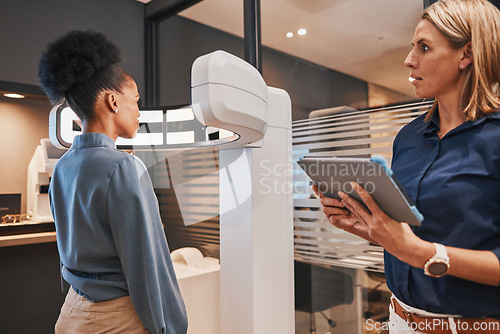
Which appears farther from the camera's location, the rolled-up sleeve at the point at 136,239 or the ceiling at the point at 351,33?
the ceiling at the point at 351,33

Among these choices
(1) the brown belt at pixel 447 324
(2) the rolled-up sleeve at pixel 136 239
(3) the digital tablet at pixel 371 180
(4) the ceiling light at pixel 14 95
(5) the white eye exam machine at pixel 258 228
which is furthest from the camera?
(4) the ceiling light at pixel 14 95

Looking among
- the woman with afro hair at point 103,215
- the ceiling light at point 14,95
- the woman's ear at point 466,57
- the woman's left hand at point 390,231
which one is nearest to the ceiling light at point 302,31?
the woman with afro hair at point 103,215

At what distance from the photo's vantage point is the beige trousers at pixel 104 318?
1.07 meters

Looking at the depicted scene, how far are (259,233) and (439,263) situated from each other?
0.88 metres

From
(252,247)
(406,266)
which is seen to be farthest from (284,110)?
(406,266)

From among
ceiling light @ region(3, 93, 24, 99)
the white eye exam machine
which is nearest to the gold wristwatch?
the white eye exam machine

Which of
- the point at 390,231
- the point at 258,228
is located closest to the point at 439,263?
the point at 390,231

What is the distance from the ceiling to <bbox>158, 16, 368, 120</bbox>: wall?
0.06 m

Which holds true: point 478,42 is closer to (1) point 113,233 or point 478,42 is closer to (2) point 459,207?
(2) point 459,207

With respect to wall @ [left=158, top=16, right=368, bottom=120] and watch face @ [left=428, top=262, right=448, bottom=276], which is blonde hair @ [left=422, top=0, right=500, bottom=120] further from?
wall @ [left=158, top=16, right=368, bottom=120]

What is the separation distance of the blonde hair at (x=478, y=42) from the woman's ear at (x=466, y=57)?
1cm

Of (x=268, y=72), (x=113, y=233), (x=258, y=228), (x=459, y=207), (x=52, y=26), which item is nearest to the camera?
(x=459, y=207)

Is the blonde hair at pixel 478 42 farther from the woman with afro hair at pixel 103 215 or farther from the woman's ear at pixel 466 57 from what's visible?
the woman with afro hair at pixel 103 215

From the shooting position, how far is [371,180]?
0.72m
